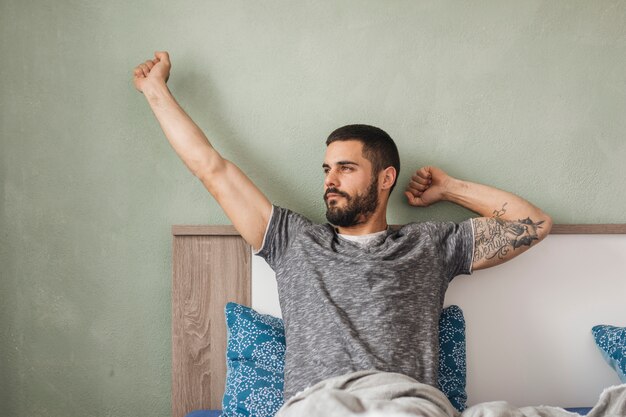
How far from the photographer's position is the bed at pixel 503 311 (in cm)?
184

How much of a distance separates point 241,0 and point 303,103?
40 centimetres

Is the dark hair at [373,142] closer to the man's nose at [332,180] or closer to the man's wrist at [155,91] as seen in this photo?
the man's nose at [332,180]

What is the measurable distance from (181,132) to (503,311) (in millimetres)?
1185

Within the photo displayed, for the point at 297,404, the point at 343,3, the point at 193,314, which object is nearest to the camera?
the point at 297,404

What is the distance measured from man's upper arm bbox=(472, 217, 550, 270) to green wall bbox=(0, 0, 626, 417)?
19 centimetres

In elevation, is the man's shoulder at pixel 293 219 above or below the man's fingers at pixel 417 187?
below

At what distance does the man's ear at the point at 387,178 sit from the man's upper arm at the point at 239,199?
364 millimetres

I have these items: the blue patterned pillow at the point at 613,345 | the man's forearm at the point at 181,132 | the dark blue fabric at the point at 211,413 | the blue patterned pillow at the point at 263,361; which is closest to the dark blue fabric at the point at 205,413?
the dark blue fabric at the point at 211,413

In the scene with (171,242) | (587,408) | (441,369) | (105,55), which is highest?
(105,55)

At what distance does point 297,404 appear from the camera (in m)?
1.30

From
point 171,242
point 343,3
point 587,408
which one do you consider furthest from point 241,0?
point 587,408

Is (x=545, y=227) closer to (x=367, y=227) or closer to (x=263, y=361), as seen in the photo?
(x=367, y=227)

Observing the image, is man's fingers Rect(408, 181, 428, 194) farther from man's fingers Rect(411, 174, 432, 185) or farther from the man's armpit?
the man's armpit

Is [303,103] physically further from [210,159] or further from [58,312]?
[58,312]
